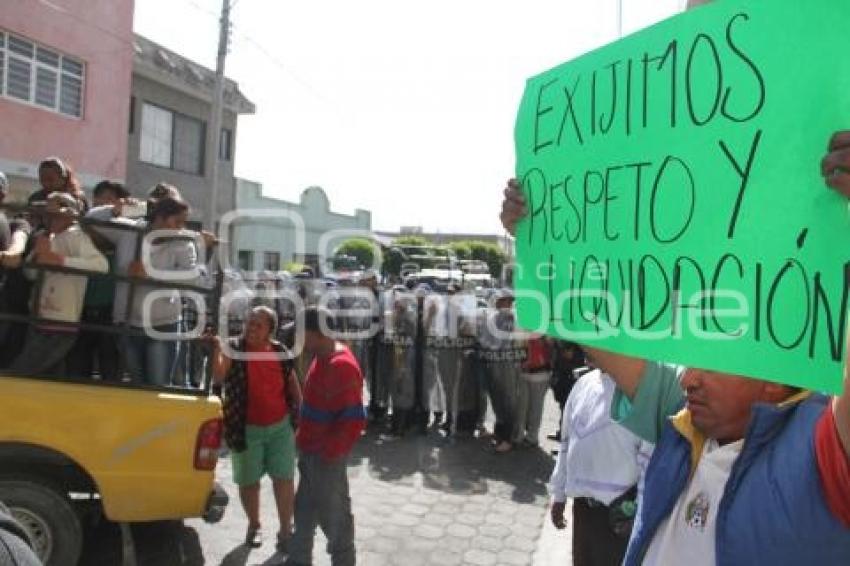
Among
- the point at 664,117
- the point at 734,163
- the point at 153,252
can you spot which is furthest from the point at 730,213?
the point at 153,252

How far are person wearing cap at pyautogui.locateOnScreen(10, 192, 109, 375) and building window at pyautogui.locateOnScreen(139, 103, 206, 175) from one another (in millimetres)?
18393

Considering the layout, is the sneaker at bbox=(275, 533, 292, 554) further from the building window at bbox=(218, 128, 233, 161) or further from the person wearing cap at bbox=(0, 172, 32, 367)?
the building window at bbox=(218, 128, 233, 161)

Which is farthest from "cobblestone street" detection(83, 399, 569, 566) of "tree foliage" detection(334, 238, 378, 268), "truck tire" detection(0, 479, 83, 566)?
"tree foliage" detection(334, 238, 378, 268)

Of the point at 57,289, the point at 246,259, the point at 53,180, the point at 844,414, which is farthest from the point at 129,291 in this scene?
the point at 246,259

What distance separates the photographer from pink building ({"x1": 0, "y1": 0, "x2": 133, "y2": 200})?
15.1m

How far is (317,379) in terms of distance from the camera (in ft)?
15.4

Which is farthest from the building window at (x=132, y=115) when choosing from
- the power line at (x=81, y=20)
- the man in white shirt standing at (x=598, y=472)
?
the man in white shirt standing at (x=598, y=472)

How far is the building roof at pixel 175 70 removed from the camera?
20891 mm

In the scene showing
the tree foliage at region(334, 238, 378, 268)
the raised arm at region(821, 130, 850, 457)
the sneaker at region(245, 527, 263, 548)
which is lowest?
the sneaker at region(245, 527, 263, 548)

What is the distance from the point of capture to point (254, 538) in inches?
211

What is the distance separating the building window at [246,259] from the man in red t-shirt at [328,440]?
2393 centimetres

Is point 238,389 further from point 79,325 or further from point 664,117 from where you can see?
point 664,117

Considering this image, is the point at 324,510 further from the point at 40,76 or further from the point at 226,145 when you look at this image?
the point at 226,145

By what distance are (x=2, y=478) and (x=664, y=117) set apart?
4002 mm
